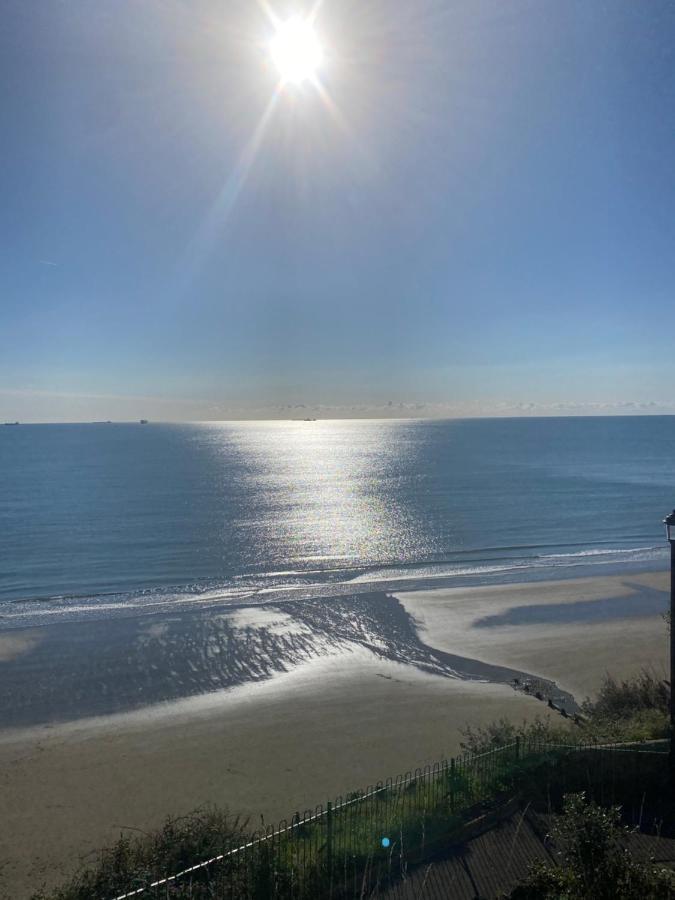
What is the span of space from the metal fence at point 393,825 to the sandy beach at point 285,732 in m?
4.09

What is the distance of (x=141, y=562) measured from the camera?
41469 millimetres

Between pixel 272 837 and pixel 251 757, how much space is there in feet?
25.2

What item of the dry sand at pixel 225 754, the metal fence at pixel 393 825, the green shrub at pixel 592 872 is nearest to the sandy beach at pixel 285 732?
the dry sand at pixel 225 754

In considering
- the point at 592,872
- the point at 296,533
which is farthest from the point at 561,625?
the point at 296,533

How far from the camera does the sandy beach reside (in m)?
14.3

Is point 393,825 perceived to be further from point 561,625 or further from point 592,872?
point 561,625

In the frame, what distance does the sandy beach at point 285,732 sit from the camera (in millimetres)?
14320

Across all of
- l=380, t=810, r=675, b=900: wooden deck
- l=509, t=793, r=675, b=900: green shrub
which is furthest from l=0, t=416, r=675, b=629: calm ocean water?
l=509, t=793, r=675, b=900: green shrub

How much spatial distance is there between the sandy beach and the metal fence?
409cm

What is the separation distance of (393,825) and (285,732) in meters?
8.56

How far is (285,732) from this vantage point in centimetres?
1847

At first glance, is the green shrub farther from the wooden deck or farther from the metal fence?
the metal fence

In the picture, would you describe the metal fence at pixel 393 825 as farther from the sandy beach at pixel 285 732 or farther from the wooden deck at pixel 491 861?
the sandy beach at pixel 285 732

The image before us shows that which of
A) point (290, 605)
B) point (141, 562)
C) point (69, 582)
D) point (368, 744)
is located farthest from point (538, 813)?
point (141, 562)
